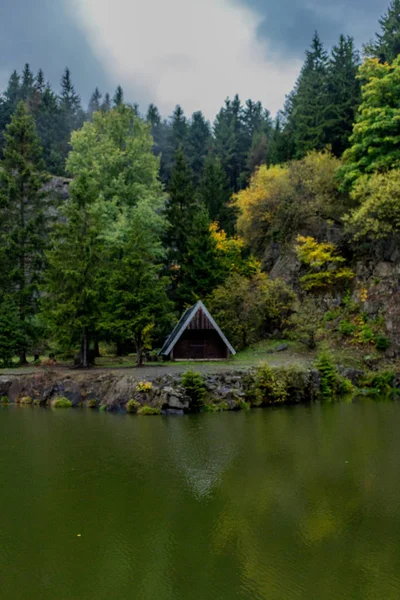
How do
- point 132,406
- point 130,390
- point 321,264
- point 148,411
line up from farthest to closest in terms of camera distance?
point 321,264, point 130,390, point 132,406, point 148,411

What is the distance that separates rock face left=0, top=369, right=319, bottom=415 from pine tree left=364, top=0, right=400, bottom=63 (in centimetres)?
2556

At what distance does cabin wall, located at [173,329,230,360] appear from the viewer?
85.5 ft

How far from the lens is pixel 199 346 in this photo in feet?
85.7

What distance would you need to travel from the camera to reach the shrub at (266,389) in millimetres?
19375

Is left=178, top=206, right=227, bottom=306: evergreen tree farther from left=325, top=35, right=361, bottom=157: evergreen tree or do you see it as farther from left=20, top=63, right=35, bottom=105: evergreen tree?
left=20, top=63, right=35, bottom=105: evergreen tree

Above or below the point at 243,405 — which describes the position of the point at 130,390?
above

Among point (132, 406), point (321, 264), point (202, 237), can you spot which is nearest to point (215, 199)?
point (202, 237)

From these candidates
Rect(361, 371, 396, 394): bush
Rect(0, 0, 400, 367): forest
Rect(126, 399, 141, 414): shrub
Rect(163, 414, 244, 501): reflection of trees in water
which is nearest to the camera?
Rect(163, 414, 244, 501): reflection of trees in water

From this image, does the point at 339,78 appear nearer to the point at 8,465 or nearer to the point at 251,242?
the point at 251,242

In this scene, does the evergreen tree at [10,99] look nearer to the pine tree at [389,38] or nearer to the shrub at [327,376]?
the pine tree at [389,38]

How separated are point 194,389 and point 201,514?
11.0m

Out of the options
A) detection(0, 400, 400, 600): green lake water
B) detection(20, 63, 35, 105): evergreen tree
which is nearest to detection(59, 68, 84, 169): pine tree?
detection(20, 63, 35, 105): evergreen tree

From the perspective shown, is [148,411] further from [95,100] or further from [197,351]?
[95,100]

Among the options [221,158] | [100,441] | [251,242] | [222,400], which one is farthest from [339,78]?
[100,441]
